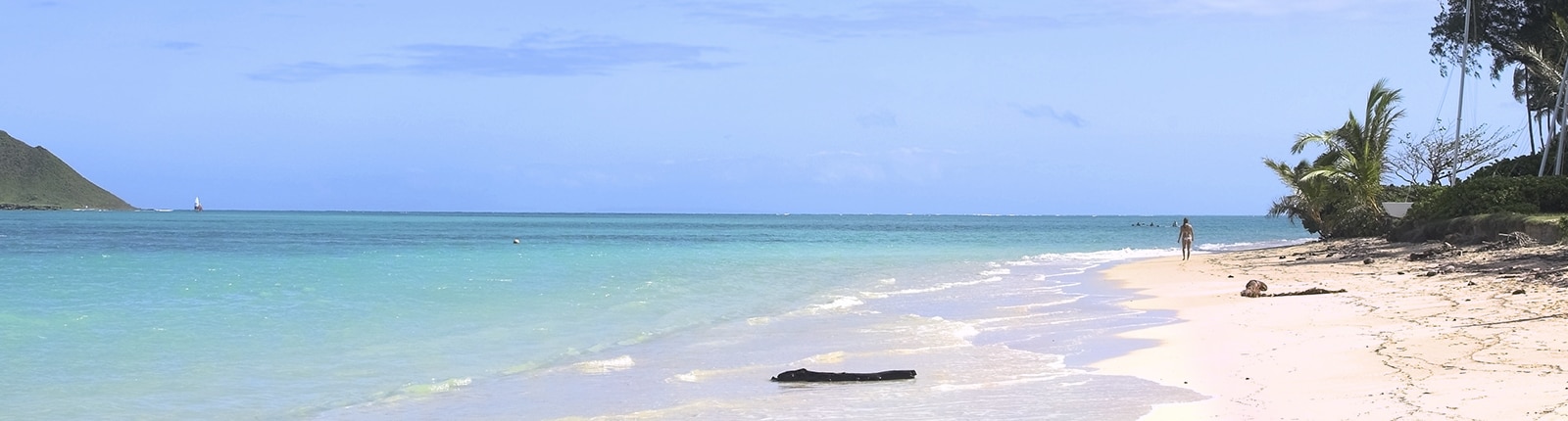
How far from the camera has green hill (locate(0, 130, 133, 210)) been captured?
Result: 17250cm

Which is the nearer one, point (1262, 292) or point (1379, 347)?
point (1379, 347)

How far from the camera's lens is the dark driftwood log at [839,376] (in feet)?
31.0

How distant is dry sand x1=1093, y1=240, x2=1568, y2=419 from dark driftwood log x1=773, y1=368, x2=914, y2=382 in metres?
1.53

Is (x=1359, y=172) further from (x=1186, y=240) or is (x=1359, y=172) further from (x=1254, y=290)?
(x=1254, y=290)

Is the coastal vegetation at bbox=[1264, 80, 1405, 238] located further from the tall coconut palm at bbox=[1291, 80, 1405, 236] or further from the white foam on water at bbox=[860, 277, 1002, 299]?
the white foam on water at bbox=[860, 277, 1002, 299]

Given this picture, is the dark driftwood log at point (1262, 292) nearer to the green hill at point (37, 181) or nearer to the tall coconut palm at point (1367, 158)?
the tall coconut palm at point (1367, 158)

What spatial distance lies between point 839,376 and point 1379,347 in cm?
405

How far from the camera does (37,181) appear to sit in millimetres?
177375

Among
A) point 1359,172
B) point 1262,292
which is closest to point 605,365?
point 1262,292

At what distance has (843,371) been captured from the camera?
10.2m

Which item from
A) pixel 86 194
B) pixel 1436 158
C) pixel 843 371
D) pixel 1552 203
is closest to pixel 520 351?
pixel 843 371

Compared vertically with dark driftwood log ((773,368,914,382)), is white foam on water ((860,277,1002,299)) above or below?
below

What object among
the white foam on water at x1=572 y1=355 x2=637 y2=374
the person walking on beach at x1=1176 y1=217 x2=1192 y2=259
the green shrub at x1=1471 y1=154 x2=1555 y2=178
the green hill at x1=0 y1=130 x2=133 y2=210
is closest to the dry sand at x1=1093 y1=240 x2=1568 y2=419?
the white foam on water at x1=572 y1=355 x2=637 y2=374

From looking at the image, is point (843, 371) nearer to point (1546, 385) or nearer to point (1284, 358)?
point (1284, 358)
